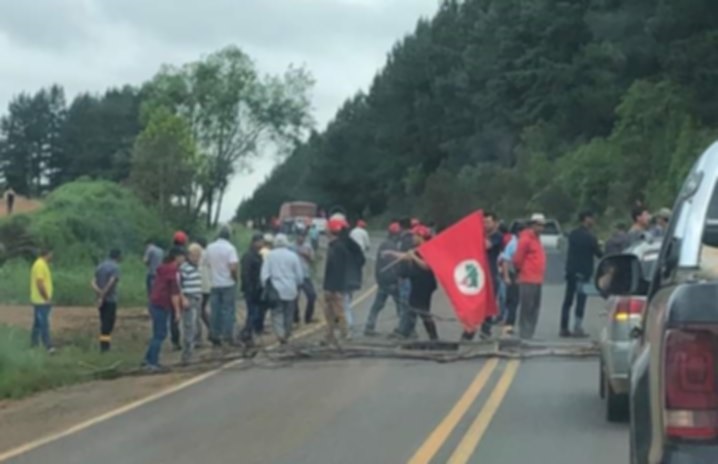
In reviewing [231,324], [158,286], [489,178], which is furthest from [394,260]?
[489,178]

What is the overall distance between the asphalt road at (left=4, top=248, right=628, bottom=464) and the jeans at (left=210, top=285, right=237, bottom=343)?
3984mm

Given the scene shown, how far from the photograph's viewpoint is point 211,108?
124188 millimetres

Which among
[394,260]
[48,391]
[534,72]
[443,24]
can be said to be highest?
[443,24]

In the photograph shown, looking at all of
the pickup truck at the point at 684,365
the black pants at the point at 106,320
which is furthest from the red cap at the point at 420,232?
the pickup truck at the point at 684,365

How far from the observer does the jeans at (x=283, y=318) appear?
24.8 meters

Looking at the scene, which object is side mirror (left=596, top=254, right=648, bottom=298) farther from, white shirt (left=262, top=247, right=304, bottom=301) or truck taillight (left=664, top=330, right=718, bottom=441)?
white shirt (left=262, top=247, right=304, bottom=301)

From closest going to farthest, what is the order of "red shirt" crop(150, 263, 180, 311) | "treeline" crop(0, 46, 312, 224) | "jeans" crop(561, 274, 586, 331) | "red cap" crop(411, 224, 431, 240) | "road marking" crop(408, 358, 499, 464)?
1. "road marking" crop(408, 358, 499, 464)
2. "red shirt" crop(150, 263, 180, 311)
3. "jeans" crop(561, 274, 586, 331)
4. "red cap" crop(411, 224, 431, 240)
5. "treeline" crop(0, 46, 312, 224)

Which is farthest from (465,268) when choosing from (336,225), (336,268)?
(336,225)

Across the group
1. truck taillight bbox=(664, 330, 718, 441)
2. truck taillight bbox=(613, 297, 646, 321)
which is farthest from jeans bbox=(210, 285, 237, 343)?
truck taillight bbox=(664, 330, 718, 441)

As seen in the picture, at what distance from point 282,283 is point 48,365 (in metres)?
3.63

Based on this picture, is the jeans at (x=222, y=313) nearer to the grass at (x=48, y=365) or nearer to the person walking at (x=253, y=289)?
the person walking at (x=253, y=289)

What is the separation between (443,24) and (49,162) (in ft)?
176

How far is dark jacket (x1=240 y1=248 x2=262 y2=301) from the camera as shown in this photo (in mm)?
25047

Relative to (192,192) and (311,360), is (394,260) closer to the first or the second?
(311,360)
